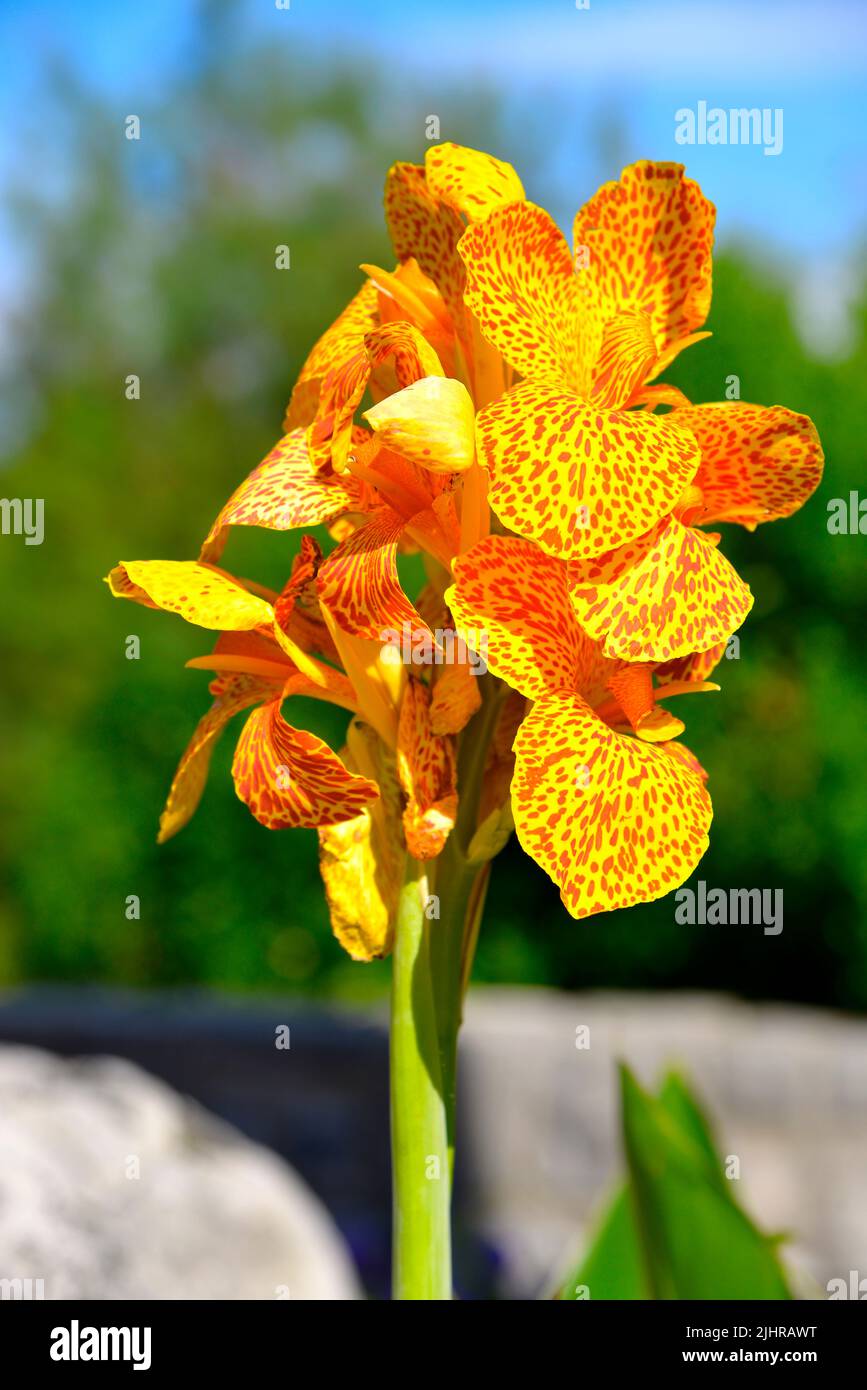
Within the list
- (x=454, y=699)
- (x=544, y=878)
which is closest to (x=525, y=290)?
(x=454, y=699)

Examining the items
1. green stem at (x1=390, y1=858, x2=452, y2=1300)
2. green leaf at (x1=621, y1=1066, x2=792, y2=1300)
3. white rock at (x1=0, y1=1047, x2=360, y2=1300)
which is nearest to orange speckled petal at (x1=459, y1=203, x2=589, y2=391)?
green stem at (x1=390, y1=858, x2=452, y2=1300)

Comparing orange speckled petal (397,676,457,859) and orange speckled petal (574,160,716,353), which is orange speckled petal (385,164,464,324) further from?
orange speckled petal (397,676,457,859)

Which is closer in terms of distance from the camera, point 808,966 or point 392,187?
point 392,187

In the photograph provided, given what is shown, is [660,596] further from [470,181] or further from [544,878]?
[544,878]

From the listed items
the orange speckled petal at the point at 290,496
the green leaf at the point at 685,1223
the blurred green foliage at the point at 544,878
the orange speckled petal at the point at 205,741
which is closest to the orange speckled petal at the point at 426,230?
the orange speckled petal at the point at 290,496

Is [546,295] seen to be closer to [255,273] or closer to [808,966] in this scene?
[808,966]

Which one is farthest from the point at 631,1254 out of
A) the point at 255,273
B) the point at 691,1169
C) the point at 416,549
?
the point at 255,273
